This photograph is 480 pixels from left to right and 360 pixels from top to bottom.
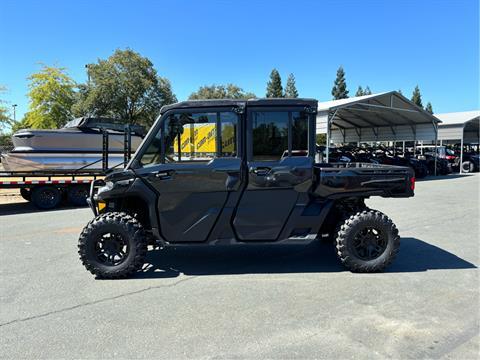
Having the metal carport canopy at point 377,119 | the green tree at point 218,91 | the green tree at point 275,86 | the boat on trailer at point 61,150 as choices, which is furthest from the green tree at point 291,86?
the boat on trailer at point 61,150

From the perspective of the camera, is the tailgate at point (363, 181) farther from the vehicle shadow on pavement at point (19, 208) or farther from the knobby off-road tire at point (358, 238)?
the vehicle shadow on pavement at point (19, 208)

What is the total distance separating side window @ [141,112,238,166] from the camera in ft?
15.8

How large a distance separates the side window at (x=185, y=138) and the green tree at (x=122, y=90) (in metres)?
26.1

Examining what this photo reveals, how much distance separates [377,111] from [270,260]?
21259 mm

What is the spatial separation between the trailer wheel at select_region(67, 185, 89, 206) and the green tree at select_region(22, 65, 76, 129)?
79.1ft

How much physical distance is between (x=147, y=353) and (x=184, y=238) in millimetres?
1938

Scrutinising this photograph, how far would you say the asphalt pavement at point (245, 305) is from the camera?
323cm

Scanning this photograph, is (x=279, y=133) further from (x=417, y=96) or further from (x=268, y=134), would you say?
(x=417, y=96)

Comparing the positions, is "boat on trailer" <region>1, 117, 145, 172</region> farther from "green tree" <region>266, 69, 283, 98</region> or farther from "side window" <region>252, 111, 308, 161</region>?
"green tree" <region>266, 69, 283, 98</region>

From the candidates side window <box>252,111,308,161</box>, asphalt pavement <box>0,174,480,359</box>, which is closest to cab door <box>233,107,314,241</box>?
side window <box>252,111,308,161</box>

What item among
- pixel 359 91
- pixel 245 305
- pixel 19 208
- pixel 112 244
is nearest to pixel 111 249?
pixel 112 244

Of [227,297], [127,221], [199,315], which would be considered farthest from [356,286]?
[127,221]

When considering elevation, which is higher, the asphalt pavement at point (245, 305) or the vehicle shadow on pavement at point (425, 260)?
Answer: the vehicle shadow on pavement at point (425, 260)

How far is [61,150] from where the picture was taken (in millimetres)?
12391
